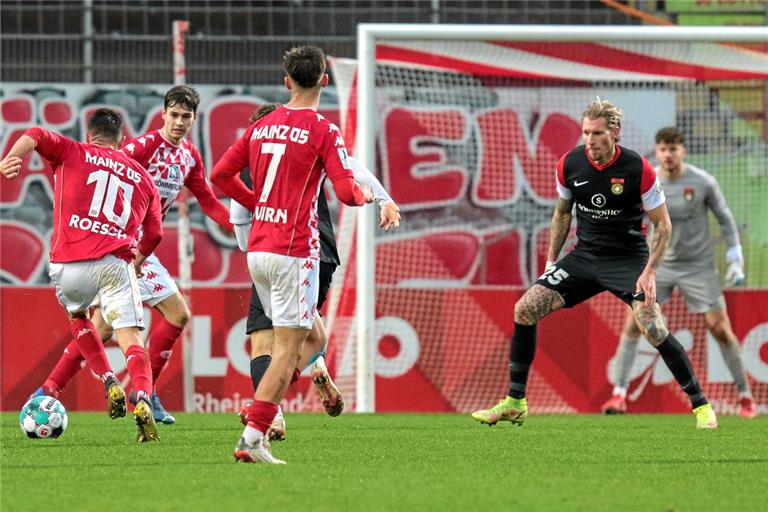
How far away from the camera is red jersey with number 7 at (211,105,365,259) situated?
252 inches

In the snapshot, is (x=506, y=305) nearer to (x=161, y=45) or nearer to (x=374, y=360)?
(x=374, y=360)

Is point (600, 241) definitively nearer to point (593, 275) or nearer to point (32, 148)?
point (593, 275)

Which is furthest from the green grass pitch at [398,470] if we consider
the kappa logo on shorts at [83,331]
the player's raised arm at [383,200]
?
the player's raised arm at [383,200]

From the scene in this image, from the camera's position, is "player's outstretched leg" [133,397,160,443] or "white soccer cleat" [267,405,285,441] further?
"white soccer cleat" [267,405,285,441]

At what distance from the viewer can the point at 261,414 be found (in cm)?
627

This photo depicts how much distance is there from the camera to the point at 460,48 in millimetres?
12984

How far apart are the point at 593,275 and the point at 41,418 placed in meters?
3.40

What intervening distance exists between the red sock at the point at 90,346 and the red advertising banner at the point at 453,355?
4.17 metres

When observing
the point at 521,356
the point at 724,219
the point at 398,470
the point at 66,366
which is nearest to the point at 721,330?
the point at 724,219

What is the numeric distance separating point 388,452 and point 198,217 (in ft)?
33.5

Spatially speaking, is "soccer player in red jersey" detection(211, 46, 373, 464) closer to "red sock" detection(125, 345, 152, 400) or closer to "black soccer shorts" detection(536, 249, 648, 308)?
"red sock" detection(125, 345, 152, 400)

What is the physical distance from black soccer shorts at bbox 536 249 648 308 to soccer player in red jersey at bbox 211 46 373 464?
283cm

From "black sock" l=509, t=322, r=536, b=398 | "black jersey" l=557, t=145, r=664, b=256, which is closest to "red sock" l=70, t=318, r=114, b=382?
"black sock" l=509, t=322, r=536, b=398

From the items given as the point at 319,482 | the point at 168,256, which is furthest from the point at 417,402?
the point at 319,482
